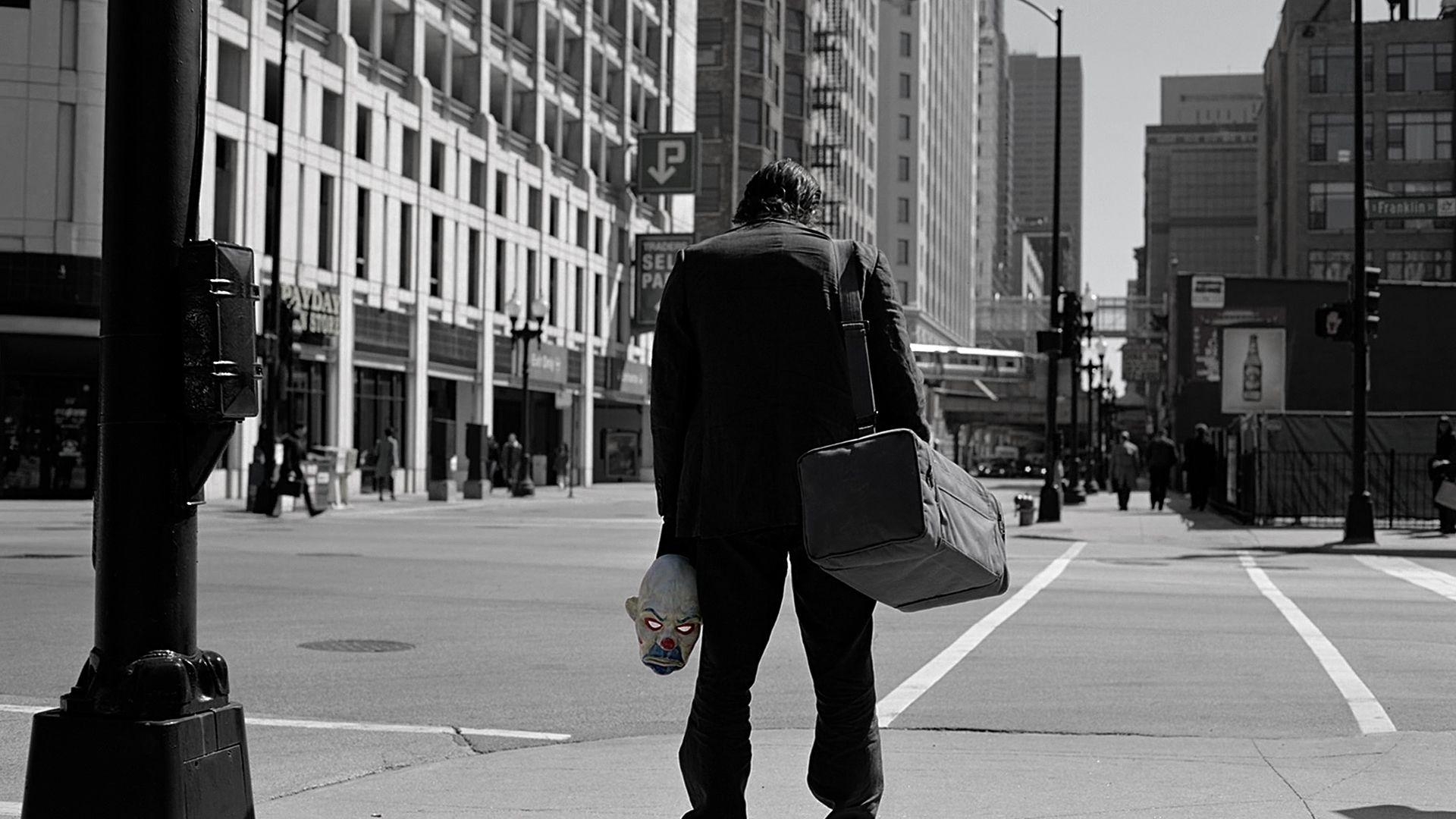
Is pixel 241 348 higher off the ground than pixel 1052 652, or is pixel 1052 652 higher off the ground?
pixel 241 348

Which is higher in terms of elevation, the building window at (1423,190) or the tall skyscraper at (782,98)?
the tall skyscraper at (782,98)

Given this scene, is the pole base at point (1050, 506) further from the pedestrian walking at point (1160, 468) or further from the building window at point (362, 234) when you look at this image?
the building window at point (362, 234)

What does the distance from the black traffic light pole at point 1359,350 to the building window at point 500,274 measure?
1311 inches

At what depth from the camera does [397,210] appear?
4622 cm

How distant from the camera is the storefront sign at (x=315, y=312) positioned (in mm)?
39312

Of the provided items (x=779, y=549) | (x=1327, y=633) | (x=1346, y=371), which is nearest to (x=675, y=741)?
(x=779, y=549)

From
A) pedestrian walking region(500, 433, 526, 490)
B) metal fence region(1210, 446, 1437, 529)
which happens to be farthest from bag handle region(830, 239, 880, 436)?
pedestrian walking region(500, 433, 526, 490)

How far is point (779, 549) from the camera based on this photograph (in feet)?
15.6

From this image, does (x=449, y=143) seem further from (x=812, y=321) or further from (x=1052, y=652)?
(x=812, y=321)

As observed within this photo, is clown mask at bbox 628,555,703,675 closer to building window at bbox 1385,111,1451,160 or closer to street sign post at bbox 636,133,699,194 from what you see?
street sign post at bbox 636,133,699,194

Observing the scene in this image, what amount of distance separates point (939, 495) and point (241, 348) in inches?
76.9

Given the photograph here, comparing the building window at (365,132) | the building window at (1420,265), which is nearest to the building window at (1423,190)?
the building window at (1420,265)

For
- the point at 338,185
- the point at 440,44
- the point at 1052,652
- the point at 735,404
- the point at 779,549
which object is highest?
the point at 440,44

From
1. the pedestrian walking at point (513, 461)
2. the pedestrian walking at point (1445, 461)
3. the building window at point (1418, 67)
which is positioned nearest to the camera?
the pedestrian walking at point (1445, 461)
